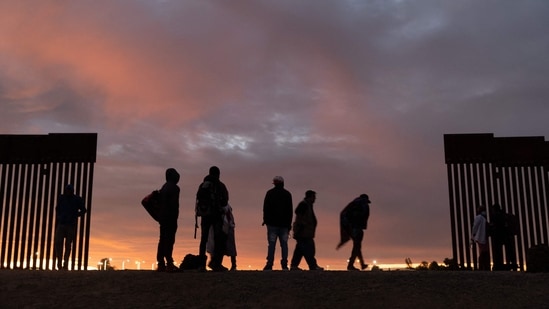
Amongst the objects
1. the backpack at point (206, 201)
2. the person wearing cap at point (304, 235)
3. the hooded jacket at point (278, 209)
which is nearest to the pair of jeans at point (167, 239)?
the backpack at point (206, 201)

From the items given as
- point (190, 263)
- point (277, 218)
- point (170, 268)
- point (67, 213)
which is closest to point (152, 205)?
point (170, 268)

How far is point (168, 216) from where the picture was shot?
420 inches

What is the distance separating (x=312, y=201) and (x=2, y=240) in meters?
10.6

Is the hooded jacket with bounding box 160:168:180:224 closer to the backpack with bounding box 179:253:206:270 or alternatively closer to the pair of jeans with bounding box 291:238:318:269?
the backpack with bounding box 179:253:206:270

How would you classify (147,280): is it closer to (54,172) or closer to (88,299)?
(88,299)

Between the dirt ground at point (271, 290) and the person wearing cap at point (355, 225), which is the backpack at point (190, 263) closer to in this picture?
the dirt ground at point (271, 290)

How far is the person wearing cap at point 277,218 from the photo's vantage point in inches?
482

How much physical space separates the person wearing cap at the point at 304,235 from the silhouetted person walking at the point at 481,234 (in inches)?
210

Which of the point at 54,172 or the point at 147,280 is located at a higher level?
the point at 54,172

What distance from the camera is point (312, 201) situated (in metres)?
13.1

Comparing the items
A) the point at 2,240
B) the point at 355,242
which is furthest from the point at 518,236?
the point at 2,240

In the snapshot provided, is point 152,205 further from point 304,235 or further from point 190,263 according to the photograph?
point 304,235

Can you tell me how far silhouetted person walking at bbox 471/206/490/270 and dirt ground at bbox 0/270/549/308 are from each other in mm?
4949

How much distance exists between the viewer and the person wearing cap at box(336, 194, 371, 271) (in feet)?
42.8
